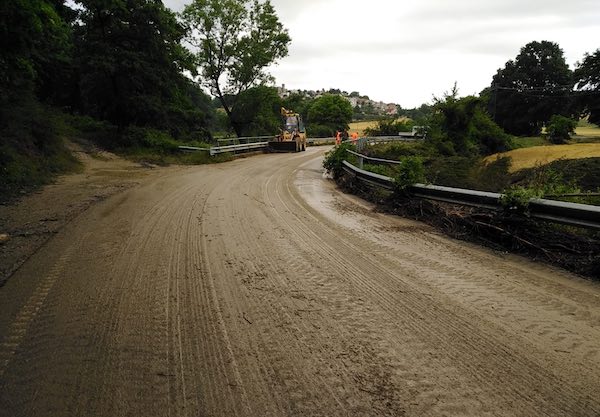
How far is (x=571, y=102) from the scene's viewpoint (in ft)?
182

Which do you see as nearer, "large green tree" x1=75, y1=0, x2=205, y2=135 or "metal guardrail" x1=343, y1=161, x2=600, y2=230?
"metal guardrail" x1=343, y1=161, x2=600, y2=230

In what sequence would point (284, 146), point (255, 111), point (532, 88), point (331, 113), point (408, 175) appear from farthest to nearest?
1. point (331, 113)
2. point (532, 88)
3. point (255, 111)
4. point (284, 146)
5. point (408, 175)

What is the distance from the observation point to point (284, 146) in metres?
29.5

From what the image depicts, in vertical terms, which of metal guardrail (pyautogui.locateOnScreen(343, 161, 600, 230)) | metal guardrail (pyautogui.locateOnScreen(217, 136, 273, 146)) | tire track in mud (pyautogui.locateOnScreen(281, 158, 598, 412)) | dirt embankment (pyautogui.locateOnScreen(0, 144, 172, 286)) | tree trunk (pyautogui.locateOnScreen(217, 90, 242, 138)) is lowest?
tire track in mud (pyautogui.locateOnScreen(281, 158, 598, 412))

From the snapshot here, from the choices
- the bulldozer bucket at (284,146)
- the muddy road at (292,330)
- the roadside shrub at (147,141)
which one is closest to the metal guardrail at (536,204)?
the muddy road at (292,330)


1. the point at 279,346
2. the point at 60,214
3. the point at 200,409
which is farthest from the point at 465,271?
the point at 60,214

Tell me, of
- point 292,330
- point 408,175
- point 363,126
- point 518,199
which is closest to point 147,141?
point 408,175

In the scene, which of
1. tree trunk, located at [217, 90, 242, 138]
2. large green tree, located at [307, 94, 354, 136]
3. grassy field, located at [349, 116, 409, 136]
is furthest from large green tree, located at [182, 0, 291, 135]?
large green tree, located at [307, 94, 354, 136]

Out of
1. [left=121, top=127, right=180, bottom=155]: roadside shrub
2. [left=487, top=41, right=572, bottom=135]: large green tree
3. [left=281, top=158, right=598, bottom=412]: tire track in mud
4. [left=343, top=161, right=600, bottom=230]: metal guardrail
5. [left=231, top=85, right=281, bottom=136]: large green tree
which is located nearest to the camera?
[left=281, top=158, right=598, bottom=412]: tire track in mud

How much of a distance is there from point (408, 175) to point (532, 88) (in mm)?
69715

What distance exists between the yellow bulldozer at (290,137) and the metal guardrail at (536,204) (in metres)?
21.2

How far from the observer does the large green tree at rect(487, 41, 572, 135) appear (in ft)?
202

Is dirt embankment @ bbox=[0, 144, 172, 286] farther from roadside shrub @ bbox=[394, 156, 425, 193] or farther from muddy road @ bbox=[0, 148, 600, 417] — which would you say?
roadside shrub @ bbox=[394, 156, 425, 193]

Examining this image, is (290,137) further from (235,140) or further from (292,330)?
(292,330)
